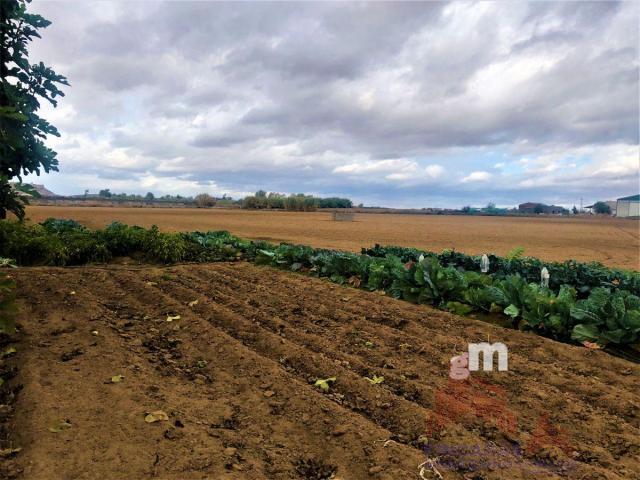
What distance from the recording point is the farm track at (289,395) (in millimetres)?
2564

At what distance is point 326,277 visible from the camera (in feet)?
24.7

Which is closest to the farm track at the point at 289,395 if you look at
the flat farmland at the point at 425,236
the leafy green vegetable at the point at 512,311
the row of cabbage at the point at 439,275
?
the leafy green vegetable at the point at 512,311

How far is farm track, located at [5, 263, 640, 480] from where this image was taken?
2.56m

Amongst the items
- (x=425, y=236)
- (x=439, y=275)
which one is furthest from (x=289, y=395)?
(x=425, y=236)

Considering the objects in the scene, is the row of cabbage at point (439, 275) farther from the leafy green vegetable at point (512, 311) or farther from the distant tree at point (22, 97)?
the distant tree at point (22, 97)

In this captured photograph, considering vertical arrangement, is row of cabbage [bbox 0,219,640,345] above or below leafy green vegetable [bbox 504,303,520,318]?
above

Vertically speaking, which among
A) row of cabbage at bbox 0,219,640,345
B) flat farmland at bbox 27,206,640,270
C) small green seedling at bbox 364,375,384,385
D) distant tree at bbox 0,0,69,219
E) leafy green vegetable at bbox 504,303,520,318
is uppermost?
distant tree at bbox 0,0,69,219

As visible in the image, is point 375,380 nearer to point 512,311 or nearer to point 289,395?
point 289,395

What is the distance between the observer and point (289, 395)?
3311 mm

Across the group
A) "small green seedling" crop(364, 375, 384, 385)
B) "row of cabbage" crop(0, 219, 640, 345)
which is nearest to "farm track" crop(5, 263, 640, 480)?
"small green seedling" crop(364, 375, 384, 385)

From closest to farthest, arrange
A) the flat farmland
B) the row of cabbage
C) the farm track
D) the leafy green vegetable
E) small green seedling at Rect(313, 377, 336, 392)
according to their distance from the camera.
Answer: the farm track → small green seedling at Rect(313, 377, 336, 392) → the row of cabbage → the leafy green vegetable → the flat farmland

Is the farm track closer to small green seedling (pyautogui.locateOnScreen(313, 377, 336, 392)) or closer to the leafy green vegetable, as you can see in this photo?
small green seedling (pyautogui.locateOnScreen(313, 377, 336, 392))

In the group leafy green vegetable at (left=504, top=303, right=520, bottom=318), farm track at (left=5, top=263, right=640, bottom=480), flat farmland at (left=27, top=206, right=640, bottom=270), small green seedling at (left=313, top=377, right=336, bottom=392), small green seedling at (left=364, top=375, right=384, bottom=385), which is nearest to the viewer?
farm track at (left=5, top=263, right=640, bottom=480)

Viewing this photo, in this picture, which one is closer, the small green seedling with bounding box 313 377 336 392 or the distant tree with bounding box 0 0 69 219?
the small green seedling with bounding box 313 377 336 392
